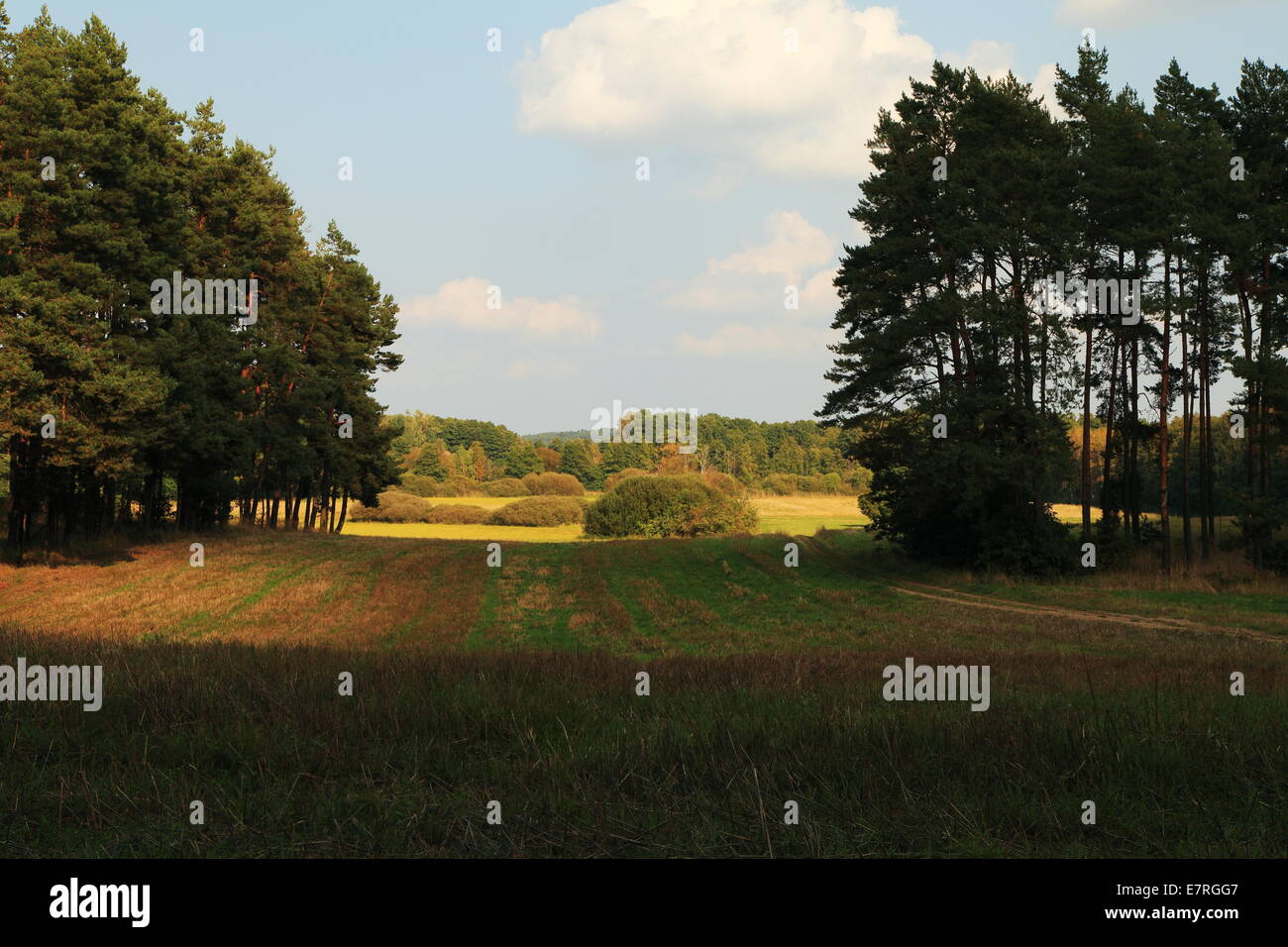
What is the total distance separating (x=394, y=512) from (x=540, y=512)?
19.4 metres

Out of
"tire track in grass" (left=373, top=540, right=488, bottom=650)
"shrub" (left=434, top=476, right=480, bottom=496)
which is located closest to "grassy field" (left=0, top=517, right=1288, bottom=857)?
"tire track in grass" (left=373, top=540, right=488, bottom=650)

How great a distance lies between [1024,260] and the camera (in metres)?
38.2

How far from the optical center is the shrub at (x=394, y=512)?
109 metres

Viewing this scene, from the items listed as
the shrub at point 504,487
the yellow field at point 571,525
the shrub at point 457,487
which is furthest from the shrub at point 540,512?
the shrub at point 457,487

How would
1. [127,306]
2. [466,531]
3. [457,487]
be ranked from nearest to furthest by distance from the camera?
1. [127,306]
2. [466,531]
3. [457,487]

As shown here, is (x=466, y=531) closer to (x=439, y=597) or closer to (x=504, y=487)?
(x=504, y=487)

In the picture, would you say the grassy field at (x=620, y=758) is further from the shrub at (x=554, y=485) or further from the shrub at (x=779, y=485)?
the shrub at (x=779, y=485)

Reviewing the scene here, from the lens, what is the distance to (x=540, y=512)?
4154 inches

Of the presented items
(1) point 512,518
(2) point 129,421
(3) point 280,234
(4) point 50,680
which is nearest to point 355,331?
(3) point 280,234

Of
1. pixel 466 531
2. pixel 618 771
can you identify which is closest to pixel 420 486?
pixel 466 531

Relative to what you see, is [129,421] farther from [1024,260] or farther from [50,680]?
[1024,260]

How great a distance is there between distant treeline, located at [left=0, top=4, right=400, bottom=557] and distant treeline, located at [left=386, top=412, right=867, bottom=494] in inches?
3336

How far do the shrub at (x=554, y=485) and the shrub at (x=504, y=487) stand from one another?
8573 millimetres

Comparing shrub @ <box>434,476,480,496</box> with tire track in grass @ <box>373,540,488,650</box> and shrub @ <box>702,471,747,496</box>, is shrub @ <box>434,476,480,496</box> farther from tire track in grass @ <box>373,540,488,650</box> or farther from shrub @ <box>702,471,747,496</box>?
tire track in grass @ <box>373,540,488,650</box>
